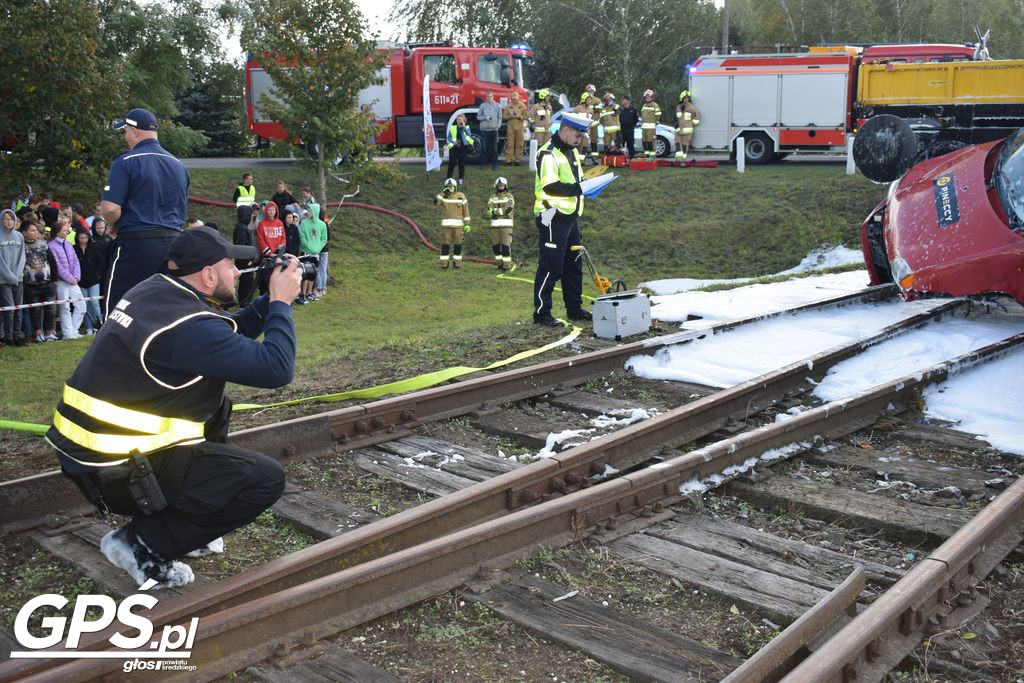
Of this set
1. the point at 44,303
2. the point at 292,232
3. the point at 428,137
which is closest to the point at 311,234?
the point at 292,232

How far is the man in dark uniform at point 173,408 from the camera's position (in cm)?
427

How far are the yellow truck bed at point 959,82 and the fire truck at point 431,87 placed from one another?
13.8 m

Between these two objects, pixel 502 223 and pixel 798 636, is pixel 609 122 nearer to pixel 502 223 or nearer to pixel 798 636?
pixel 502 223

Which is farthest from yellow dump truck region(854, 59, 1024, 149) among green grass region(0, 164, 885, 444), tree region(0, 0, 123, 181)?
tree region(0, 0, 123, 181)

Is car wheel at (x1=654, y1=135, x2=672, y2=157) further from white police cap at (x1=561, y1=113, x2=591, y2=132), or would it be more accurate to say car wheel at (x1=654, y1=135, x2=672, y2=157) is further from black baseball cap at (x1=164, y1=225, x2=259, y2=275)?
black baseball cap at (x1=164, y1=225, x2=259, y2=275)

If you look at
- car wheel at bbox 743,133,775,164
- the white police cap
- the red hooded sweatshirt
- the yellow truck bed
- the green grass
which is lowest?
the green grass

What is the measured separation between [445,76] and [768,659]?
80.6ft

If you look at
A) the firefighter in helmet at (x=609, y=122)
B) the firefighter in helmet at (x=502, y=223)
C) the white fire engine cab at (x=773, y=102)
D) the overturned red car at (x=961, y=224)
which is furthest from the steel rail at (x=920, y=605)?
the firefighter in helmet at (x=609, y=122)

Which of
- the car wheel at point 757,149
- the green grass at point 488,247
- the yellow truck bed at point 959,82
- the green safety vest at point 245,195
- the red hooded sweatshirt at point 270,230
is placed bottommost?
the green grass at point 488,247

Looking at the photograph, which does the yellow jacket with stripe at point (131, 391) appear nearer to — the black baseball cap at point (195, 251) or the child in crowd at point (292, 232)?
the black baseball cap at point (195, 251)

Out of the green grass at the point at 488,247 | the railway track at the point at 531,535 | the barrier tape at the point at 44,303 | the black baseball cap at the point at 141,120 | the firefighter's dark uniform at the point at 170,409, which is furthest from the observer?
the barrier tape at the point at 44,303

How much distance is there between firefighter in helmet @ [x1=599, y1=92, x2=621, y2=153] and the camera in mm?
26562

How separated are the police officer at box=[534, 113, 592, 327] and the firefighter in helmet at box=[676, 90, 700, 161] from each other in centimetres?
1644

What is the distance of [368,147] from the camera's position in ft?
71.6
